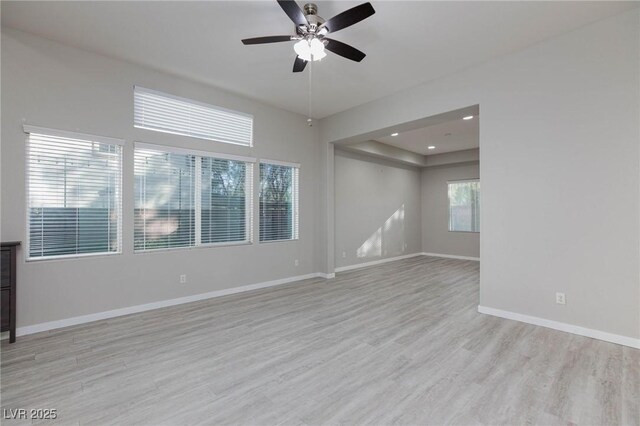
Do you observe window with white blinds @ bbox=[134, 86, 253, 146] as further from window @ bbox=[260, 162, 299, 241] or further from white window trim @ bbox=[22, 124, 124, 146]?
window @ bbox=[260, 162, 299, 241]

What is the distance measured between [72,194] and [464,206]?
859 centimetres

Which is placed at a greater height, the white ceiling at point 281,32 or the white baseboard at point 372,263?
the white ceiling at point 281,32

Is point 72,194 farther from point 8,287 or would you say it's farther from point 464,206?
point 464,206

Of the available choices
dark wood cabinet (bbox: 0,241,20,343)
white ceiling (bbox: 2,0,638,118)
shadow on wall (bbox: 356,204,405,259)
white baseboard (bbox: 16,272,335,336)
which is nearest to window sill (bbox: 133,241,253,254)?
white baseboard (bbox: 16,272,335,336)

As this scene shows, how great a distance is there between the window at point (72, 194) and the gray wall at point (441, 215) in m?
8.03

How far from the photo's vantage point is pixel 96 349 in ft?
9.04

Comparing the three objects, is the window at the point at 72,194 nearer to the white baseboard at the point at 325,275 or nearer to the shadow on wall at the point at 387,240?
the white baseboard at the point at 325,275

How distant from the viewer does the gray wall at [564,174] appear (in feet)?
9.25

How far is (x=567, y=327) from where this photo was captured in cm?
312

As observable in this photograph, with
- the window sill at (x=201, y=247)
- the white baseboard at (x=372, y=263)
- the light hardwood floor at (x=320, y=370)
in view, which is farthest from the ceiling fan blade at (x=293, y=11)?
the white baseboard at (x=372, y=263)

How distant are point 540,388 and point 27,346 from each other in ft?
Result: 15.1

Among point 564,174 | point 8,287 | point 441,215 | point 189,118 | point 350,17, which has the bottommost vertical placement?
point 8,287

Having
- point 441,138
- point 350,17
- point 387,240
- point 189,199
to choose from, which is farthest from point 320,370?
point 441,138

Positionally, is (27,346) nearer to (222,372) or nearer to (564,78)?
(222,372)
